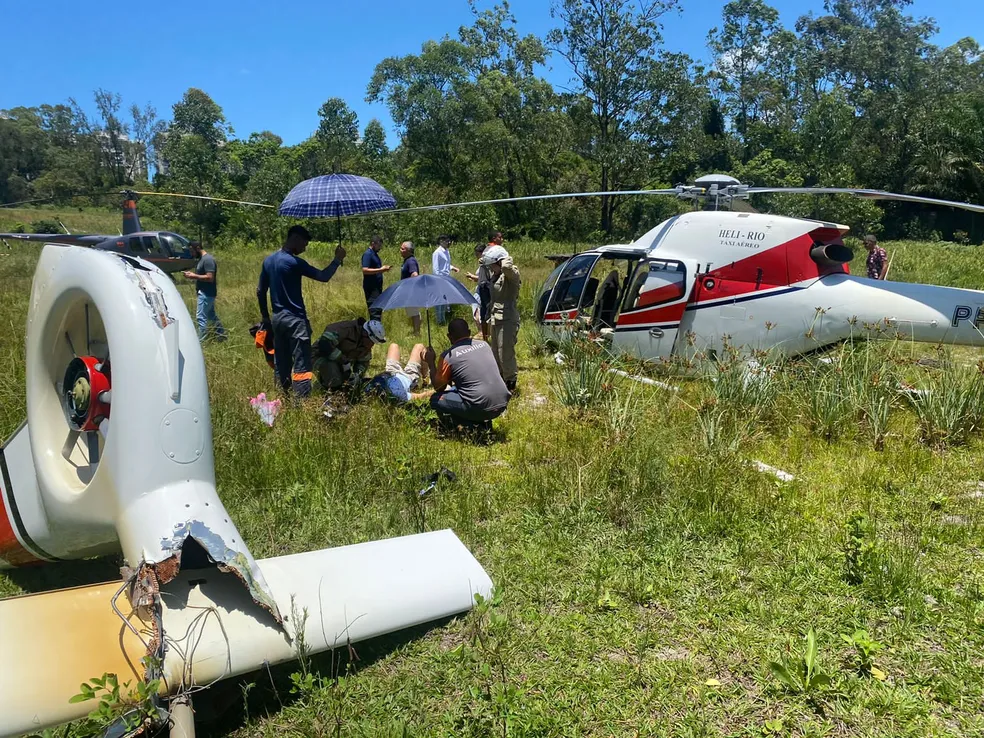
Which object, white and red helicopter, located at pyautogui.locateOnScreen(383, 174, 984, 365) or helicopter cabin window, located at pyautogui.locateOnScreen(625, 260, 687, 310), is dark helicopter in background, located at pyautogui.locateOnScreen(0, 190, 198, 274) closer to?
white and red helicopter, located at pyautogui.locateOnScreen(383, 174, 984, 365)

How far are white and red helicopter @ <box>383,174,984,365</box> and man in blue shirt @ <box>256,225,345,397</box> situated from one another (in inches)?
60.3

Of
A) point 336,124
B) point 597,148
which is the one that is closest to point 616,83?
point 597,148

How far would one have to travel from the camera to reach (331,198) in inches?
287

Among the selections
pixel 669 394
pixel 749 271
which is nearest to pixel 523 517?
pixel 669 394

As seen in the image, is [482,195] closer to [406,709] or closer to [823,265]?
[823,265]

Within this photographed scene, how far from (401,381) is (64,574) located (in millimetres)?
3262

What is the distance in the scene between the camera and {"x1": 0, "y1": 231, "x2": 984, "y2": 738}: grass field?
2.61 m

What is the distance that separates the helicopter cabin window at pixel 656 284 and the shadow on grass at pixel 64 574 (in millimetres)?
6221

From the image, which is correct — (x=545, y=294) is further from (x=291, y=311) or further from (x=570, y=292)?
(x=291, y=311)

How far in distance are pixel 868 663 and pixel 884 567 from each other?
790 mm

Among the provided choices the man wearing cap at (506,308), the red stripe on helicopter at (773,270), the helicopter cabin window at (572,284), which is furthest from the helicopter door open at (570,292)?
the red stripe on helicopter at (773,270)

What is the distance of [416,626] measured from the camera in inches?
122

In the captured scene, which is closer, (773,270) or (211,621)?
(211,621)

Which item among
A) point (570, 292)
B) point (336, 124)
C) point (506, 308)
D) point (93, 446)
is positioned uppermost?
point (336, 124)
